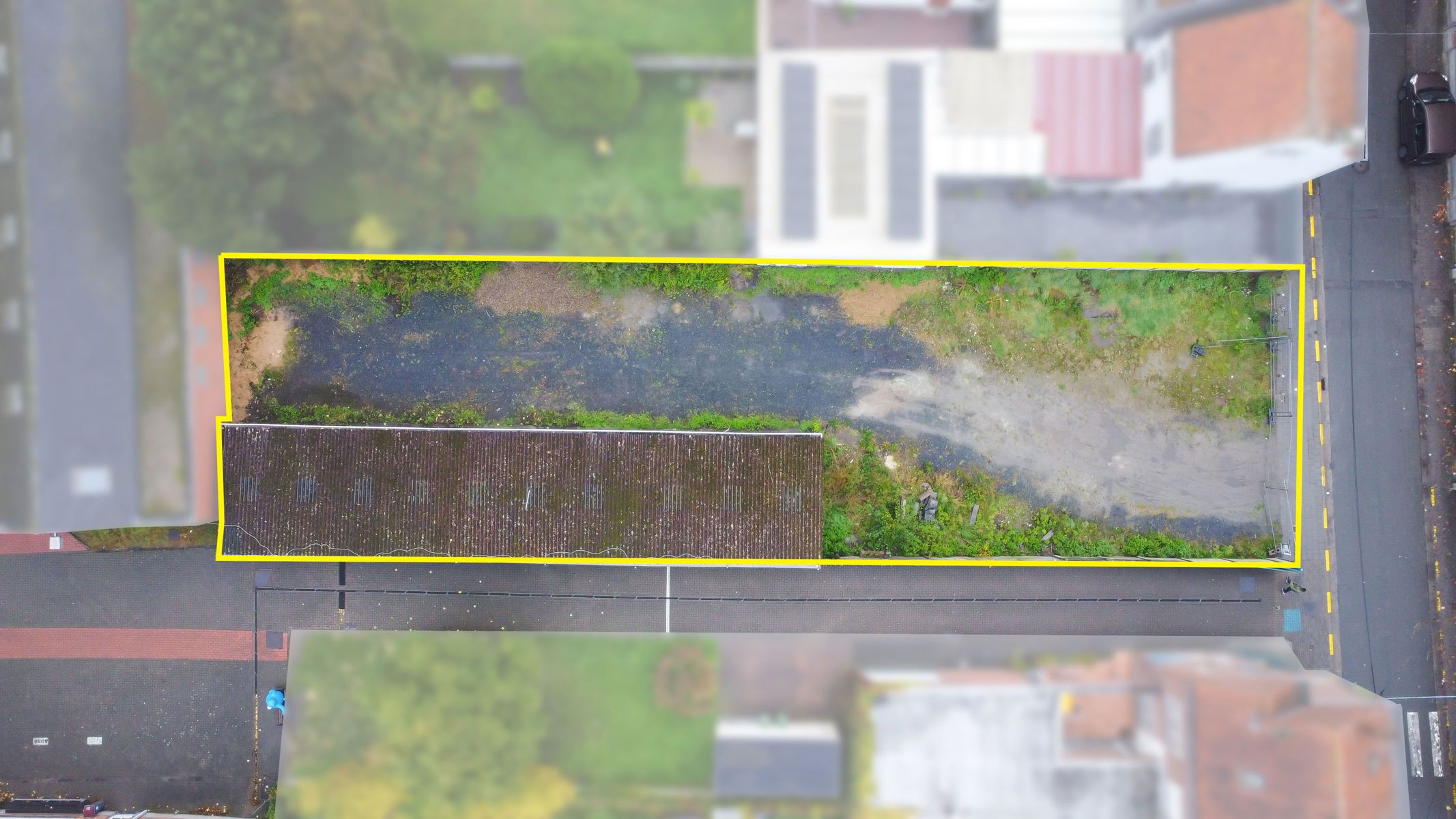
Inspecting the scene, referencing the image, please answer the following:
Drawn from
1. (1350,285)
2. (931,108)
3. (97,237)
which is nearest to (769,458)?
(931,108)

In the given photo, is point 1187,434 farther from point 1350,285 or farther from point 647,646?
point 647,646

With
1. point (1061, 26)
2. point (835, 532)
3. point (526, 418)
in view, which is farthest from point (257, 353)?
point (1061, 26)

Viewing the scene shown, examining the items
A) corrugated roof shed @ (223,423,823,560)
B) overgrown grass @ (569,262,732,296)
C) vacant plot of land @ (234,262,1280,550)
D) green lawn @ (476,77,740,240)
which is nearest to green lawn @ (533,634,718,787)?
corrugated roof shed @ (223,423,823,560)

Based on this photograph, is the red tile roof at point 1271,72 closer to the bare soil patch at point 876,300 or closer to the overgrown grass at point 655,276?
the bare soil patch at point 876,300

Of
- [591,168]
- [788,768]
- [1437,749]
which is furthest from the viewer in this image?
[1437,749]

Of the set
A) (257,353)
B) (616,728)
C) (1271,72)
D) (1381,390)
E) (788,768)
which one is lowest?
(788,768)

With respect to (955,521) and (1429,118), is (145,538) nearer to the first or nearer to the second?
(955,521)

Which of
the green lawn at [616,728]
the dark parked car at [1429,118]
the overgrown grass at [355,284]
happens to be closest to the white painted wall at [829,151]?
the overgrown grass at [355,284]
